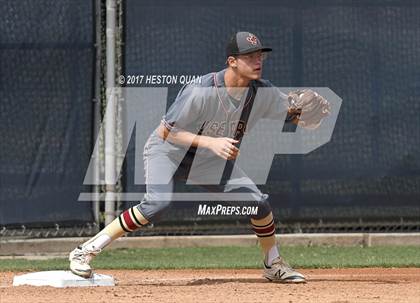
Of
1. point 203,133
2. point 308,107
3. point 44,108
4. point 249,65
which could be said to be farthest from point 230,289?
point 44,108

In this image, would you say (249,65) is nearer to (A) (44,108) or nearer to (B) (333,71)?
(A) (44,108)

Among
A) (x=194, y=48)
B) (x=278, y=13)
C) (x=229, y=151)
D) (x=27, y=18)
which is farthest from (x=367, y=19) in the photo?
(x=229, y=151)

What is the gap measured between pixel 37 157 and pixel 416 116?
4123mm

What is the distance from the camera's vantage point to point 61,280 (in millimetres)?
7961

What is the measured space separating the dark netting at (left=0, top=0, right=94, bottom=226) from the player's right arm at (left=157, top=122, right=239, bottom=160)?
3209mm

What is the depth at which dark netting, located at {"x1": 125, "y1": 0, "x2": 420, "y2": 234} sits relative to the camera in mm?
11461

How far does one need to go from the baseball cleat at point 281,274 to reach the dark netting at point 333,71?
315 cm

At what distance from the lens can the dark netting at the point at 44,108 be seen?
36.0 feet

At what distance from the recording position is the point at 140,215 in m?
8.04

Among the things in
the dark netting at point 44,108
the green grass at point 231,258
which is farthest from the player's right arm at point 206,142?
the dark netting at point 44,108

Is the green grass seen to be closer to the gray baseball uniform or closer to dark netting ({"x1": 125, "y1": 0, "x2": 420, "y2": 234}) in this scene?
dark netting ({"x1": 125, "y1": 0, "x2": 420, "y2": 234})

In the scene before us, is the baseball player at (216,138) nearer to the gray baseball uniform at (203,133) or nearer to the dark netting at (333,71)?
the gray baseball uniform at (203,133)

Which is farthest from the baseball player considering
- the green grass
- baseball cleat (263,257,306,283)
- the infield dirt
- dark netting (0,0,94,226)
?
dark netting (0,0,94,226)

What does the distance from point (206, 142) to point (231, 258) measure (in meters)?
3.09
